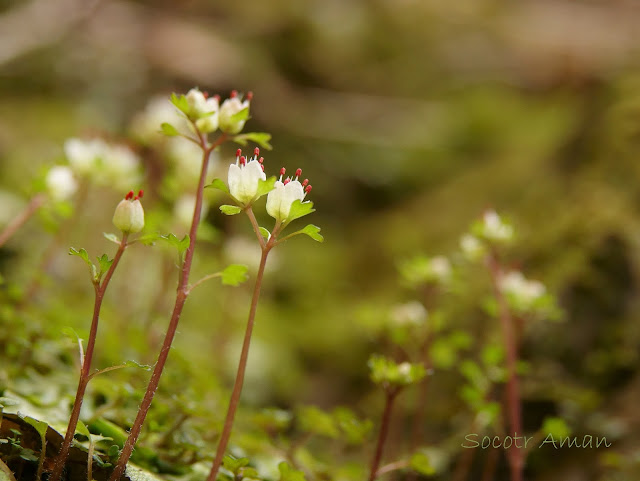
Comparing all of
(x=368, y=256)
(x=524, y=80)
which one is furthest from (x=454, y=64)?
(x=368, y=256)

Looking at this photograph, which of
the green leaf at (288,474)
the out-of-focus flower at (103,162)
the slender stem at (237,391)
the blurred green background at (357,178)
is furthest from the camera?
the blurred green background at (357,178)

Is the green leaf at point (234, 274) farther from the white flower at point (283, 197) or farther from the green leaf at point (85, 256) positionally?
the green leaf at point (85, 256)

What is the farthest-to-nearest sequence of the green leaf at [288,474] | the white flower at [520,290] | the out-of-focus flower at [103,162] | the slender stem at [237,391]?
the out-of-focus flower at [103,162] < the white flower at [520,290] < the green leaf at [288,474] < the slender stem at [237,391]

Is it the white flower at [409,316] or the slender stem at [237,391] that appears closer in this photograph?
the slender stem at [237,391]

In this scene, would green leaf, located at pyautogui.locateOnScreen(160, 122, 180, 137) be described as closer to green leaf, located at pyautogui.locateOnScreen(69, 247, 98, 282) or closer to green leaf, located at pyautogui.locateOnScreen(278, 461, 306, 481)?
green leaf, located at pyautogui.locateOnScreen(69, 247, 98, 282)

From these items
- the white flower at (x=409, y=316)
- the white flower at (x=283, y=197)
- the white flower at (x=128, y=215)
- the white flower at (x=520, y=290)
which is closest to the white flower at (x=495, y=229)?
the white flower at (x=520, y=290)

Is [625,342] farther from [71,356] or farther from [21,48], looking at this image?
[21,48]

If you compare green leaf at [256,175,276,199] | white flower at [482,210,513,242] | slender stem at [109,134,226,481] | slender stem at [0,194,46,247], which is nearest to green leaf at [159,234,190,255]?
slender stem at [109,134,226,481]

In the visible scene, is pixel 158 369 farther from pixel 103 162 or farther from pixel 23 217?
pixel 103 162
